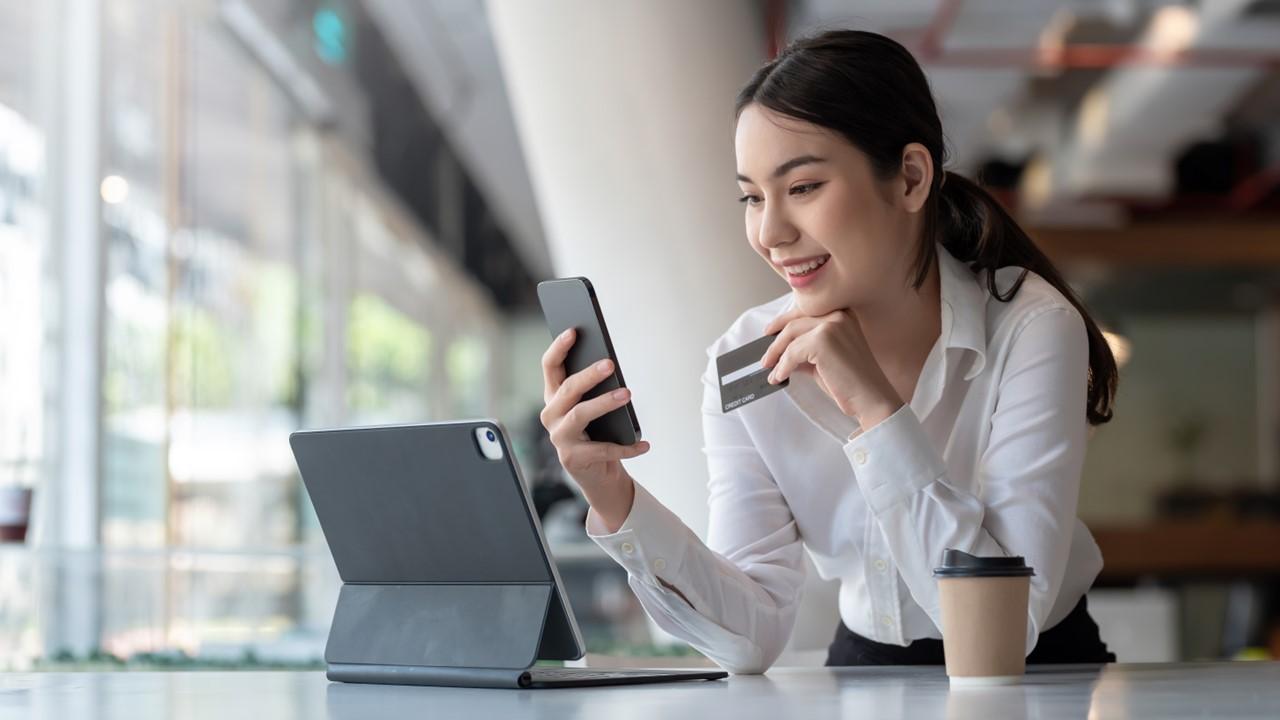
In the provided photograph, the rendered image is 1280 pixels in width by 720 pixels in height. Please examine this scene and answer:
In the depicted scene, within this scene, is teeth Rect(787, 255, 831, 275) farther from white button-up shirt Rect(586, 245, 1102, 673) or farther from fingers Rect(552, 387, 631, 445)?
fingers Rect(552, 387, 631, 445)

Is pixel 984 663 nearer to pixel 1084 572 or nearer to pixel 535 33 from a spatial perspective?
pixel 1084 572

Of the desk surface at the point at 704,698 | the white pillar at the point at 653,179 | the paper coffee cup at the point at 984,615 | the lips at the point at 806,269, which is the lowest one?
the desk surface at the point at 704,698

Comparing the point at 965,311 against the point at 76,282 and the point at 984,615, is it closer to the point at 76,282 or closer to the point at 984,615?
the point at 984,615

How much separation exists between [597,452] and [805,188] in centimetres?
42

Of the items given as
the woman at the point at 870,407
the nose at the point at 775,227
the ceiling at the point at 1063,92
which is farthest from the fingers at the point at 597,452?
the ceiling at the point at 1063,92

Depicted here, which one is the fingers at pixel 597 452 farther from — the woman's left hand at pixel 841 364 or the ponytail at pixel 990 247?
the ponytail at pixel 990 247

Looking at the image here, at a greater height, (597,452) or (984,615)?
(597,452)

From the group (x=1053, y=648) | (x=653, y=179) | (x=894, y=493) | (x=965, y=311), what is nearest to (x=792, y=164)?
(x=965, y=311)

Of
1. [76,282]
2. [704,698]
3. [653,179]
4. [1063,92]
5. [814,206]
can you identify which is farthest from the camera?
[1063,92]

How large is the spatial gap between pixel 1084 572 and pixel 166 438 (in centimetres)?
366

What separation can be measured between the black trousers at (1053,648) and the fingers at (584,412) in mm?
603

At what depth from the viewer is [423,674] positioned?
1259 mm

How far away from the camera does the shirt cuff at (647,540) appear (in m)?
1.51

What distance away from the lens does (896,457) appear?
145 cm
